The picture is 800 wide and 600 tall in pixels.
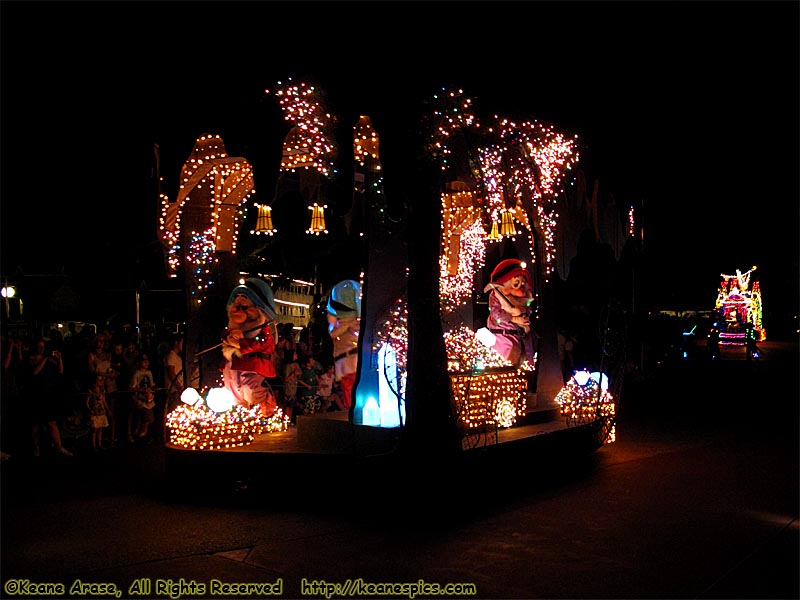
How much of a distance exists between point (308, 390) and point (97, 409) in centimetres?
337

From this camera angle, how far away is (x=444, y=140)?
27.5ft

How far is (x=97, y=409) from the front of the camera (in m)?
11.6

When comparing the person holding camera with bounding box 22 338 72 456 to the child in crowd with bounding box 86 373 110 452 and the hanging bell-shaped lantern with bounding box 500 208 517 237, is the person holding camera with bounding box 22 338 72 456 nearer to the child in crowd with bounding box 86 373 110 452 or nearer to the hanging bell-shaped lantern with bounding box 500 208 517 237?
the child in crowd with bounding box 86 373 110 452

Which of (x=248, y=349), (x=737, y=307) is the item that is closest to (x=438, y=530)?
(x=248, y=349)

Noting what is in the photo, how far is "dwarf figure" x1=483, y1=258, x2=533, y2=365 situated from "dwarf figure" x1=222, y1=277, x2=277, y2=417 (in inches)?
140

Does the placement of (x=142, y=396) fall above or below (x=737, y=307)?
below

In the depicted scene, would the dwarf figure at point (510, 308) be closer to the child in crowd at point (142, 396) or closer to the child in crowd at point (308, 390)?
the child in crowd at point (308, 390)

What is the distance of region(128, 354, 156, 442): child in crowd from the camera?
1221 cm

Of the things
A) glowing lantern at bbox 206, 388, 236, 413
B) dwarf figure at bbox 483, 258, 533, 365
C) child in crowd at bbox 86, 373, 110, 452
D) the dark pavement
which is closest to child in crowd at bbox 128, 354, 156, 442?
child in crowd at bbox 86, 373, 110, 452

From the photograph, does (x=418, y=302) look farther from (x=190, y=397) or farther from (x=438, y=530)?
(x=190, y=397)

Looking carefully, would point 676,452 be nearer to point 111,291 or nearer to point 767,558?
point 767,558

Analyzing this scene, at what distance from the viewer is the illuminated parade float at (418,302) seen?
27.3 ft

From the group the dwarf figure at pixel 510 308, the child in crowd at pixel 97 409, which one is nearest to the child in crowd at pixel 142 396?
the child in crowd at pixel 97 409

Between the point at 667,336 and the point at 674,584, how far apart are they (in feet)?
78.4
